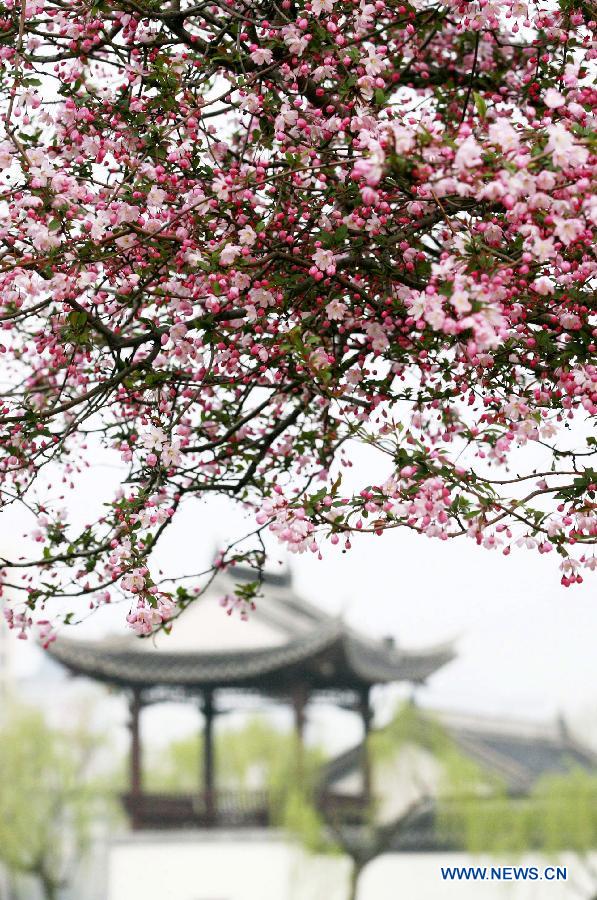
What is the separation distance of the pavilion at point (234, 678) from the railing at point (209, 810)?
0.8 inches

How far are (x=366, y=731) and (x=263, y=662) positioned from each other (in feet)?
13.3

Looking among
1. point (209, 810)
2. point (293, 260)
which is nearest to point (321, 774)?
point (209, 810)

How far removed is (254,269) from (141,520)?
1.33 m

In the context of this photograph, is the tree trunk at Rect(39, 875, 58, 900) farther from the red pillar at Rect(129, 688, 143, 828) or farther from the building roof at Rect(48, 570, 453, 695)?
the building roof at Rect(48, 570, 453, 695)

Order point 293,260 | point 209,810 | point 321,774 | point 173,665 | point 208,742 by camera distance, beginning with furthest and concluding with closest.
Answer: point 208,742 → point 321,774 → point 173,665 → point 209,810 → point 293,260

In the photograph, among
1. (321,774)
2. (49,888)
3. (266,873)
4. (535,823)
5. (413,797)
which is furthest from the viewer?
(49,888)

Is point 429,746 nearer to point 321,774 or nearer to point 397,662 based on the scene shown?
point 397,662

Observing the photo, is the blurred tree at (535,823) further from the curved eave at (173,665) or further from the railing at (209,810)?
the curved eave at (173,665)

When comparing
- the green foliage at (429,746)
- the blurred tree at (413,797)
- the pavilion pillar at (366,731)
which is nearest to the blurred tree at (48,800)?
the blurred tree at (413,797)

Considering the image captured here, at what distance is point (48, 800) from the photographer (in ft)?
96.2

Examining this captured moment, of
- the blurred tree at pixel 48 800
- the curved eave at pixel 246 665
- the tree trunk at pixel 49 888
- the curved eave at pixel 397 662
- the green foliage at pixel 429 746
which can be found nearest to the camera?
the curved eave at pixel 246 665

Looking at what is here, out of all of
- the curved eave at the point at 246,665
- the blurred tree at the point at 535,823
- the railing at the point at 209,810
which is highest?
the curved eave at the point at 246,665

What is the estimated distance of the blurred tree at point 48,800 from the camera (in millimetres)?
28344

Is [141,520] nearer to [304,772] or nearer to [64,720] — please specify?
[304,772]
